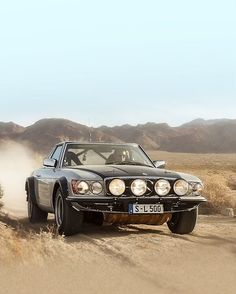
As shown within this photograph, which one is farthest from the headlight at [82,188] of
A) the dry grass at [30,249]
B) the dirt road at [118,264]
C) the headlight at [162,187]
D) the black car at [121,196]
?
the headlight at [162,187]

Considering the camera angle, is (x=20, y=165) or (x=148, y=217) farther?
(x=20, y=165)

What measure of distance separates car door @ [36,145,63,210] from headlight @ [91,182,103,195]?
3.99ft

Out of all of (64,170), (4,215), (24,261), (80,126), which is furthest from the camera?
(80,126)

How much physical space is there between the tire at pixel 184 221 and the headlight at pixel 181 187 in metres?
0.49

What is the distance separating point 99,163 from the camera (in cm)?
998

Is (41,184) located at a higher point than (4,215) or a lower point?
higher

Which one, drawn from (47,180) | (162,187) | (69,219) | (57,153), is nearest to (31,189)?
(57,153)

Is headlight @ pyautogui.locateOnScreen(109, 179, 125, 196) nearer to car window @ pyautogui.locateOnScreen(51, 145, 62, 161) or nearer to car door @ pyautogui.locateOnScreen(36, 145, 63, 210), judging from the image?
car door @ pyautogui.locateOnScreen(36, 145, 63, 210)

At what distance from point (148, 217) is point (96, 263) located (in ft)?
6.39

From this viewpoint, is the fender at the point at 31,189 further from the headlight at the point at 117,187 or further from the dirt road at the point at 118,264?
the headlight at the point at 117,187

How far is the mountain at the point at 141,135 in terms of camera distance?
12106cm

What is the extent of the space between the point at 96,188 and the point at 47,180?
1932 millimetres

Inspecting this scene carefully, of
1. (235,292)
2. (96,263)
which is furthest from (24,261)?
(235,292)

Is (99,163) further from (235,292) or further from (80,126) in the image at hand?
(80,126)
